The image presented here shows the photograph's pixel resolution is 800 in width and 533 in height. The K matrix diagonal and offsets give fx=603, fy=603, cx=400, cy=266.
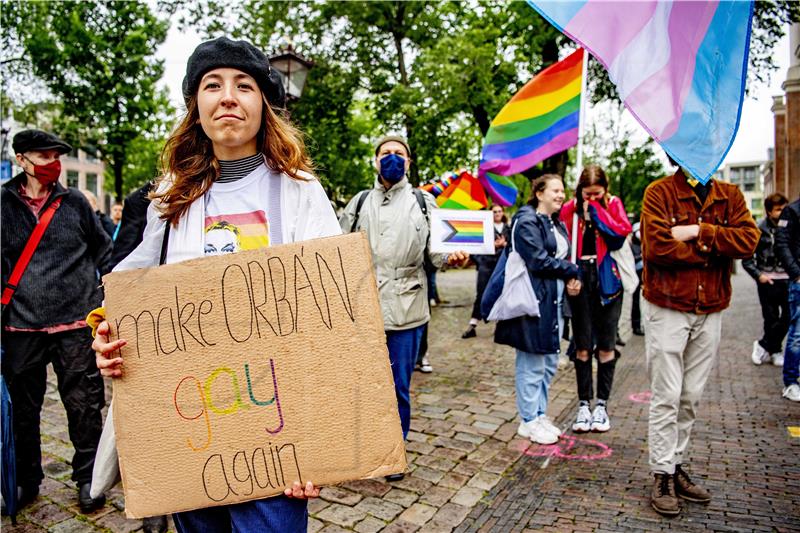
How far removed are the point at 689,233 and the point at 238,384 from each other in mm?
2905

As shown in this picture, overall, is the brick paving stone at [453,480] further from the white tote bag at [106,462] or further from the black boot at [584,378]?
the white tote bag at [106,462]

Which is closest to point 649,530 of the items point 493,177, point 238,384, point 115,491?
point 238,384

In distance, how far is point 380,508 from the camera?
3637 mm

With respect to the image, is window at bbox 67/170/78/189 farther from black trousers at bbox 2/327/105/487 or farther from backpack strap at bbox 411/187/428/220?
backpack strap at bbox 411/187/428/220

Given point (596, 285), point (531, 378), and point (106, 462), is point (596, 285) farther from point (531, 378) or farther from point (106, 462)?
point (106, 462)

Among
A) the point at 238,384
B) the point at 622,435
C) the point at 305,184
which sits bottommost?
the point at 622,435

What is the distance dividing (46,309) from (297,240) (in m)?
2.75

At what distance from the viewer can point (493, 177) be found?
7773mm

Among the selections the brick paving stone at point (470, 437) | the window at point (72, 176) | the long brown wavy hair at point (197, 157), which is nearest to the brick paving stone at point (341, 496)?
the brick paving stone at point (470, 437)

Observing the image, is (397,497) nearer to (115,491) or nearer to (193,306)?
(115,491)

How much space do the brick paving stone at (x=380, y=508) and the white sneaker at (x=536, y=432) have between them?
5.12 ft

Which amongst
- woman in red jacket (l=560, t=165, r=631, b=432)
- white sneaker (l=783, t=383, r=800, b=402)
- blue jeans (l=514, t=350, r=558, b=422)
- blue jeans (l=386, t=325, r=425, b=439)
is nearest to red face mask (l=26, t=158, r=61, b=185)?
blue jeans (l=386, t=325, r=425, b=439)

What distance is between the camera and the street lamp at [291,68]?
8.24m

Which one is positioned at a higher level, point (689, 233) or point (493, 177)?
point (493, 177)
